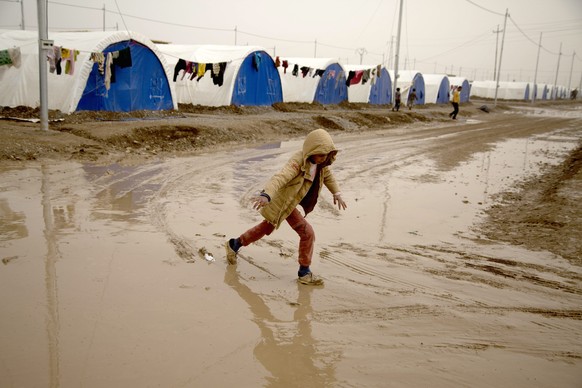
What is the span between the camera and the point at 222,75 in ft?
72.5

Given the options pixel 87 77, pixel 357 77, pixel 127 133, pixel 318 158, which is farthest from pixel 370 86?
pixel 318 158

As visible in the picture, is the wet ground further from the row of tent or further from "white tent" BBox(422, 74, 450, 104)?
"white tent" BBox(422, 74, 450, 104)

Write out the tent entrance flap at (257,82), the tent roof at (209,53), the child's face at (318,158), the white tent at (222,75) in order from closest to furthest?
1. the child's face at (318,158)
2. the white tent at (222,75)
3. the tent roof at (209,53)
4. the tent entrance flap at (257,82)

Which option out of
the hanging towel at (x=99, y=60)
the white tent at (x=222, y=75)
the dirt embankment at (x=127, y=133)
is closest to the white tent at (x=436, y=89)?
the white tent at (x=222, y=75)

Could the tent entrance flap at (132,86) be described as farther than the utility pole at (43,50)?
Yes

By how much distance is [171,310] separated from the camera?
12.3 feet

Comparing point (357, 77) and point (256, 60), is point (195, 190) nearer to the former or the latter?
point (256, 60)

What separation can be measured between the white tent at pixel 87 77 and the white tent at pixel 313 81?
1031 cm

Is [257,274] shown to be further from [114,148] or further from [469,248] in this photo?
[114,148]

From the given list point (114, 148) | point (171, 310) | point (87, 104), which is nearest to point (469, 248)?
point (171, 310)

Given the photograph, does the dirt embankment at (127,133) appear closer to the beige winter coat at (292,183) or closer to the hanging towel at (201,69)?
the hanging towel at (201,69)

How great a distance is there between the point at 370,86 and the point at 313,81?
7479 mm

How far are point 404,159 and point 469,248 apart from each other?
7.17 m

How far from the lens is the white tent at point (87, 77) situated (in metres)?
15.1
